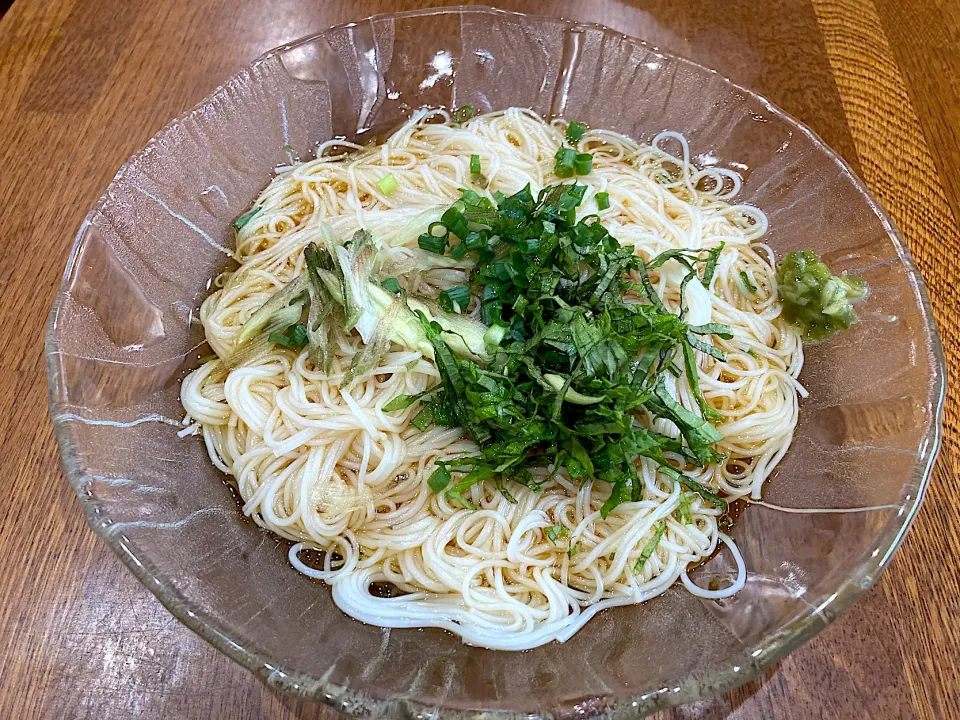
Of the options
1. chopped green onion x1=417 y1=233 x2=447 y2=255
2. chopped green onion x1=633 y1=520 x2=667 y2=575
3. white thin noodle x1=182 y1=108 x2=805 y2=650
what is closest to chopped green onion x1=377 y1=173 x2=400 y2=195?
white thin noodle x1=182 y1=108 x2=805 y2=650

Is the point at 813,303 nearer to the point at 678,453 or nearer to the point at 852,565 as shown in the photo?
the point at 678,453

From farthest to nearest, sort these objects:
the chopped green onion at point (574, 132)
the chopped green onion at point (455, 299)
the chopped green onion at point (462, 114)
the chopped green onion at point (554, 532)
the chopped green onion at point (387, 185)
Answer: the chopped green onion at point (462, 114)
the chopped green onion at point (574, 132)
the chopped green onion at point (387, 185)
the chopped green onion at point (455, 299)
the chopped green onion at point (554, 532)

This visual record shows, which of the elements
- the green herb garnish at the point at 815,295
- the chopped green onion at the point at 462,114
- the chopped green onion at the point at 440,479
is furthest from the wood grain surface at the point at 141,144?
the chopped green onion at the point at 462,114

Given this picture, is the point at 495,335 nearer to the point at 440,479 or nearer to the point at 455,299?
the point at 455,299

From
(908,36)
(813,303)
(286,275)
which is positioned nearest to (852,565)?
(813,303)

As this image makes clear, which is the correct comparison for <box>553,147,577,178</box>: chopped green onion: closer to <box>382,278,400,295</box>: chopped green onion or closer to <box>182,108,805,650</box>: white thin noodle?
<box>182,108,805,650</box>: white thin noodle

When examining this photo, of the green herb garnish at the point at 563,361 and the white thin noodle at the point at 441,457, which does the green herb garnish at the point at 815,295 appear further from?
the green herb garnish at the point at 563,361
